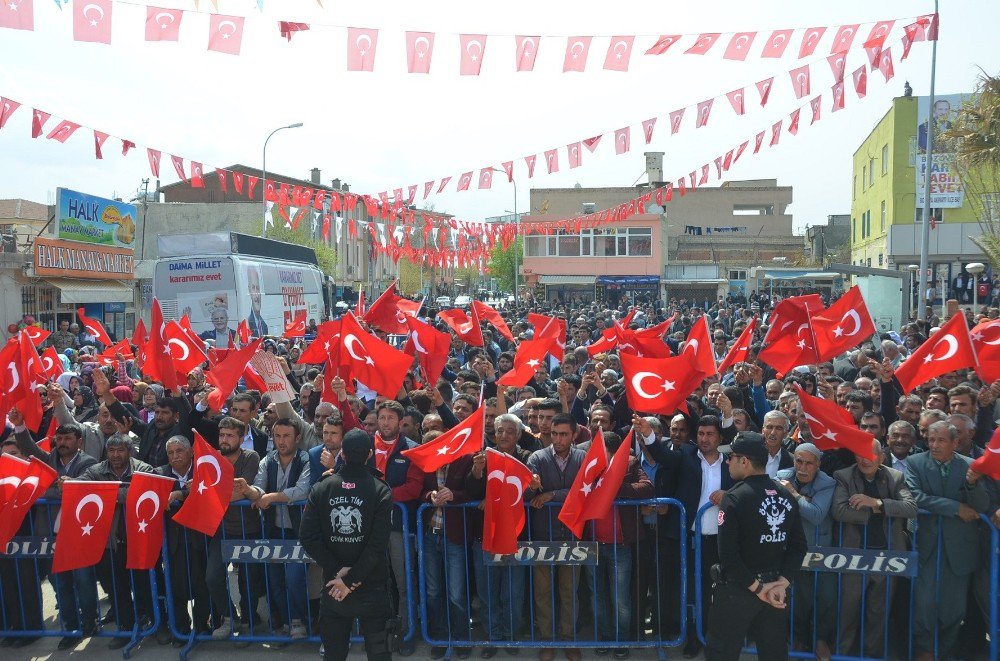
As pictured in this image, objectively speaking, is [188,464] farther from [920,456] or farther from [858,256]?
[858,256]

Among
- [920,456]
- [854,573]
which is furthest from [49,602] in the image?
[920,456]

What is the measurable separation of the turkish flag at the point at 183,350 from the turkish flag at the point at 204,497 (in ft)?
12.8

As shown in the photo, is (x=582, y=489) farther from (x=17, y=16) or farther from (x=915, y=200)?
(x=915, y=200)

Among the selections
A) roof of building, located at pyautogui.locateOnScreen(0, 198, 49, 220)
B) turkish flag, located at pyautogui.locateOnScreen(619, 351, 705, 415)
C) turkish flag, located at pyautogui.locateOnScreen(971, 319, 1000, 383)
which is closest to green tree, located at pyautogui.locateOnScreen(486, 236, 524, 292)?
roof of building, located at pyautogui.locateOnScreen(0, 198, 49, 220)

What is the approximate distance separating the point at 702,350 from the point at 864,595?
7.06 feet

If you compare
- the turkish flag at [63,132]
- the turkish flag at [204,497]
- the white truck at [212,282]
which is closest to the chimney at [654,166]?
the white truck at [212,282]

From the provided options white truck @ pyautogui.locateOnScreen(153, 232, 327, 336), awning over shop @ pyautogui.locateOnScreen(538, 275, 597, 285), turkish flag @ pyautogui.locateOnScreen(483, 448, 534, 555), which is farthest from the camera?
awning over shop @ pyautogui.locateOnScreen(538, 275, 597, 285)

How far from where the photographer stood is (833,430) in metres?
5.91

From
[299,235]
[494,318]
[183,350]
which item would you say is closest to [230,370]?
[183,350]

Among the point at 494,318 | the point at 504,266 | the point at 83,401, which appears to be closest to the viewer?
the point at 83,401

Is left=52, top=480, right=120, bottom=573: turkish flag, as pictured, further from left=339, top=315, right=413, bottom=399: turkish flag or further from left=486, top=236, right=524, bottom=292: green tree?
left=486, top=236, right=524, bottom=292: green tree

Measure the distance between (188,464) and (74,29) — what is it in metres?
4.93

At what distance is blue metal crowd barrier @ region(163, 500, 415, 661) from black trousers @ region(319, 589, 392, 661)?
1.09 metres

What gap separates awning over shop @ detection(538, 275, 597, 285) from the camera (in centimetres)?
4962
